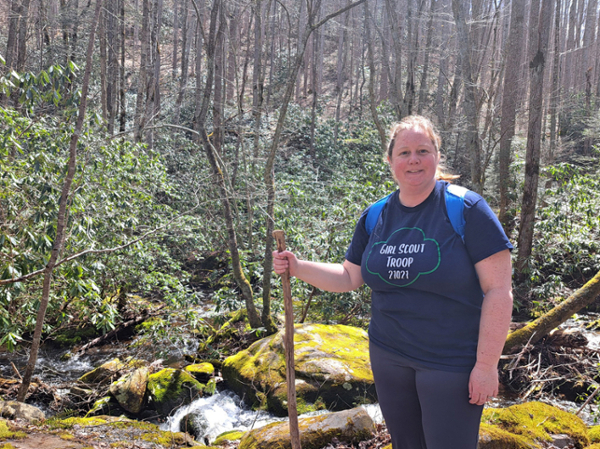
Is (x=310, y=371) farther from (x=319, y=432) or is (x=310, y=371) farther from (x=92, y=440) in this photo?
(x=92, y=440)

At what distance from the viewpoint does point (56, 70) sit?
3.71m

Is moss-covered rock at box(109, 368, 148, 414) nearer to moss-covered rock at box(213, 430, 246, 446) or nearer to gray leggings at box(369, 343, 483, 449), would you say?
moss-covered rock at box(213, 430, 246, 446)

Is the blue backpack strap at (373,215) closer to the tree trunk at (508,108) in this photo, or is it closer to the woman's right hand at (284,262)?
the woman's right hand at (284,262)

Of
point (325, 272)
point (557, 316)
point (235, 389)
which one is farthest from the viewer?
point (235, 389)

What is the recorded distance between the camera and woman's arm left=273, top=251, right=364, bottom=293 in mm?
2148

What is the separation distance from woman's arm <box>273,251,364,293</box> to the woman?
0.62 ft

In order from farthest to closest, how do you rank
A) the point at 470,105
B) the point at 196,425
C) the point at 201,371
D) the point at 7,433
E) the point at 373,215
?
the point at 470,105
the point at 201,371
the point at 196,425
the point at 7,433
the point at 373,215

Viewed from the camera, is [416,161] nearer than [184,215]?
Yes

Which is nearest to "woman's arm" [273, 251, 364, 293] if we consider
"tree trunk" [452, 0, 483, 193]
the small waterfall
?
the small waterfall

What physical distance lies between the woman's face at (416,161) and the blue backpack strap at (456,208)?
0.37ft

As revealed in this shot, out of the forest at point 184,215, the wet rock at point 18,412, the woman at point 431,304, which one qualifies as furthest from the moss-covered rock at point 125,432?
the woman at point 431,304

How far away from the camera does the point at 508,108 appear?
1008 cm

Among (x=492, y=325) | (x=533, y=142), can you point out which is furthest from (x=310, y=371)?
(x=533, y=142)

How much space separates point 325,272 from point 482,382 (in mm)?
847
